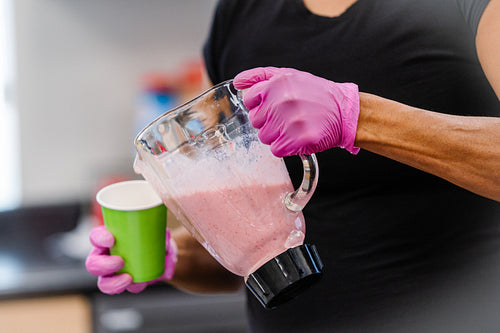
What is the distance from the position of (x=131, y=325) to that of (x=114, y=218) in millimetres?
1017

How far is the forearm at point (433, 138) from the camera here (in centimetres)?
72

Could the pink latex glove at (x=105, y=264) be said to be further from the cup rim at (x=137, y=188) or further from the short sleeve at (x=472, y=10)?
the short sleeve at (x=472, y=10)

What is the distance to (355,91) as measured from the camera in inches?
28.7

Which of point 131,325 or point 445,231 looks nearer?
point 445,231

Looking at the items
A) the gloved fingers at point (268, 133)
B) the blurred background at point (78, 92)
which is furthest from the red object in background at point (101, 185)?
the gloved fingers at point (268, 133)

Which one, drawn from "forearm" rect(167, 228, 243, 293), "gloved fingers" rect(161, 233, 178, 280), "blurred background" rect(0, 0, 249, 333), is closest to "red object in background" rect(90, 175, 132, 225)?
"blurred background" rect(0, 0, 249, 333)

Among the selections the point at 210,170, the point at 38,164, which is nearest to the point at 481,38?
the point at 210,170

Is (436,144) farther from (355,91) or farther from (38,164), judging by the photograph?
(38,164)

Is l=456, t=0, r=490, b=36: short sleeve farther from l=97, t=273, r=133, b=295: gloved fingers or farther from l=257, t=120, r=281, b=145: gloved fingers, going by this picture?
l=97, t=273, r=133, b=295: gloved fingers

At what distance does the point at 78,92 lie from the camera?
243 centimetres

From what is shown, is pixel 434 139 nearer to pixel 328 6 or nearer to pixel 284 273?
pixel 284 273

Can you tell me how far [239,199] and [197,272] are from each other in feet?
1.57

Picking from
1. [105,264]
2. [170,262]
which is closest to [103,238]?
[105,264]

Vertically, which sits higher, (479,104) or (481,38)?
(481,38)
